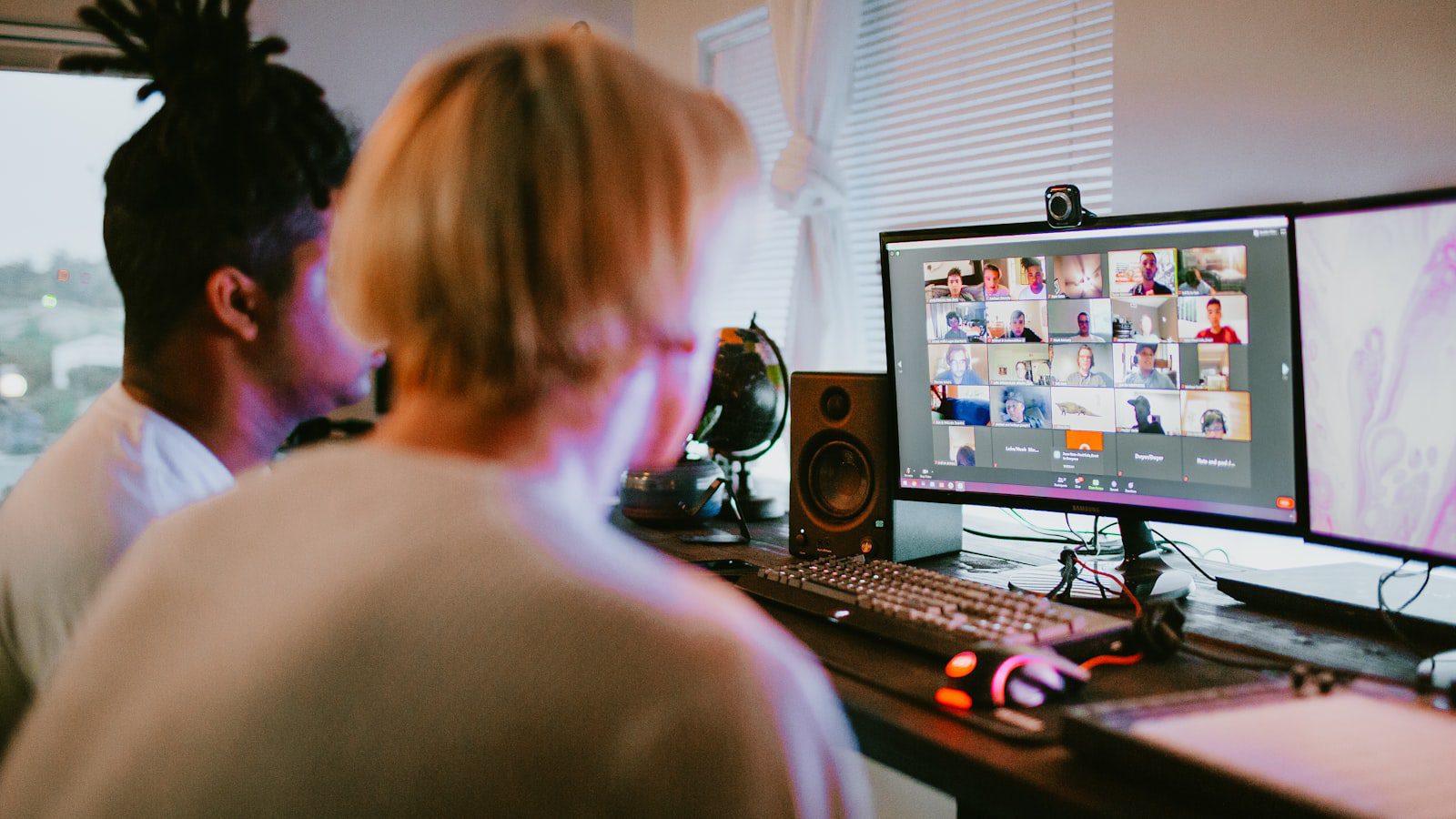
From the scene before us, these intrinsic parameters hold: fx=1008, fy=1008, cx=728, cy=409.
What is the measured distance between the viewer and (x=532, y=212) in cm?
59

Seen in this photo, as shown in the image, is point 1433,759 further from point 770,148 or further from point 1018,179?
point 770,148

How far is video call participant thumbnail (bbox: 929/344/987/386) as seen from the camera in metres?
1.59

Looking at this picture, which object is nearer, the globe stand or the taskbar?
the taskbar

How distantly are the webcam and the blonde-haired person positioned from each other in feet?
2.96

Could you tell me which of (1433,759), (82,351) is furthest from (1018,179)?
(82,351)

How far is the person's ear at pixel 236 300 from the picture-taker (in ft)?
4.12

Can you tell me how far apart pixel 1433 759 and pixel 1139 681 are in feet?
1.02

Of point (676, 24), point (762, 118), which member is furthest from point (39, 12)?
point (762, 118)

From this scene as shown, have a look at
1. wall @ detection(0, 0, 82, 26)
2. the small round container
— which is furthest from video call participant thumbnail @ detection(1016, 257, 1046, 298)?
wall @ detection(0, 0, 82, 26)

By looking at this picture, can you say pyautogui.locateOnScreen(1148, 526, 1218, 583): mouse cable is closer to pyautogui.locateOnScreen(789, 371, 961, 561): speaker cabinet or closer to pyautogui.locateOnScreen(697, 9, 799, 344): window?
pyautogui.locateOnScreen(789, 371, 961, 561): speaker cabinet

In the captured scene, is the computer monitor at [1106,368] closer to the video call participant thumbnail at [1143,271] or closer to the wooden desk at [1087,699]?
the video call participant thumbnail at [1143,271]

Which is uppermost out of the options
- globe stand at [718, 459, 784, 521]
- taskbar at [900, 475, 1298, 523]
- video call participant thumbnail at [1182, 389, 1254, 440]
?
video call participant thumbnail at [1182, 389, 1254, 440]

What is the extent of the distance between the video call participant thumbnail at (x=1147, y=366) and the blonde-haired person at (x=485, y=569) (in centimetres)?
90

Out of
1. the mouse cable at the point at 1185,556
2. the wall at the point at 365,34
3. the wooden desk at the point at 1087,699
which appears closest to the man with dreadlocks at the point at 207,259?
the wooden desk at the point at 1087,699
